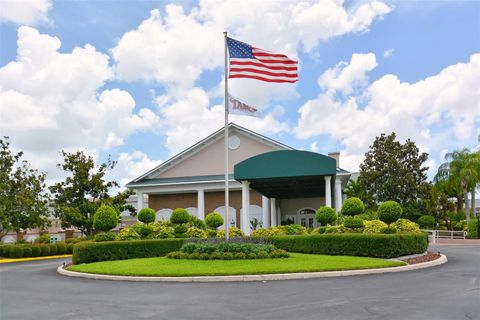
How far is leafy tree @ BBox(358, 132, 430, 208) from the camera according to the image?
41.3m

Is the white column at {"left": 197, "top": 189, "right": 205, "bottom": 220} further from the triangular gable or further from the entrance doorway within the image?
the entrance doorway

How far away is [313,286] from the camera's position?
1191 cm

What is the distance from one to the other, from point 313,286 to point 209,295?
262 centimetres

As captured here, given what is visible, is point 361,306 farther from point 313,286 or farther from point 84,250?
point 84,250

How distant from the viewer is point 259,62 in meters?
18.8

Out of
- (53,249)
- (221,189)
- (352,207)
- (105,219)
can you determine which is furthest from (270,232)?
(53,249)

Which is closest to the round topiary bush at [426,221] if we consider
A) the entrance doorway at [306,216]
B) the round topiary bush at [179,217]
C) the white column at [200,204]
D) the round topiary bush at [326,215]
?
the entrance doorway at [306,216]

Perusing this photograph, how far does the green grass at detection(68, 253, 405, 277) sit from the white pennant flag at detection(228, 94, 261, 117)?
545cm

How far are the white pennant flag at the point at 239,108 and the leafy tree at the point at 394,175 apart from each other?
2564 centimetres

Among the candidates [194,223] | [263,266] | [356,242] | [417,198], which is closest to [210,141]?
[194,223]

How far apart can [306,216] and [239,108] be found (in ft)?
76.8

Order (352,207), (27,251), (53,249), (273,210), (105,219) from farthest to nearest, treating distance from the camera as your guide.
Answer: (273,210)
(53,249)
(27,251)
(352,207)
(105,219)

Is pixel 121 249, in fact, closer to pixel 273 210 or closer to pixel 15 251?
pixel 15 251

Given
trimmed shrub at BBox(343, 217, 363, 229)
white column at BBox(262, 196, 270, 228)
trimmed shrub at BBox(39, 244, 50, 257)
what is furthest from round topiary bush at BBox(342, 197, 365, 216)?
trimmed shrub at BBox(39, 244, 50, 257)
